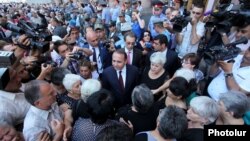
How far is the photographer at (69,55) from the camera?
3368mm

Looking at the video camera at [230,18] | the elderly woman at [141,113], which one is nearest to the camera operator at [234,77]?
the video camera at [230,18]

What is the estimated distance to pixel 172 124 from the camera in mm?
1880

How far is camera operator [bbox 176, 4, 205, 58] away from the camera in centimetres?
391

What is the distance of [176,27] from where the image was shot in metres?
3.87

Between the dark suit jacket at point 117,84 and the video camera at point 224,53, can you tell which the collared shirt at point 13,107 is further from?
the video camera at point 224,53

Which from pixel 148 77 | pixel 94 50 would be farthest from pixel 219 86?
pixel 94 50

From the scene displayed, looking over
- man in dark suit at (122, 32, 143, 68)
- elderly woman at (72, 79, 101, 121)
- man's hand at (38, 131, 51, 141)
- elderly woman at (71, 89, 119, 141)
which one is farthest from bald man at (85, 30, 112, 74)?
man's hand at (38, 131, 51, 141)

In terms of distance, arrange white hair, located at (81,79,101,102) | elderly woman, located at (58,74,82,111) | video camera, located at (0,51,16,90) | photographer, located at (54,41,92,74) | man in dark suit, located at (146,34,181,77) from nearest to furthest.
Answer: video camera, located at (0,51,16,90), white hair, located at (81,79,101,102), elderly woman, located at (58,74,82,111), photographer, located at (54,41,92,74), man in dark suit, located at (146,34,181,77)

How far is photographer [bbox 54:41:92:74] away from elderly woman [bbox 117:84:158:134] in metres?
1.31

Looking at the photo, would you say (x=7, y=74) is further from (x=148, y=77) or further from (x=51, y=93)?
(x=148, y=77)

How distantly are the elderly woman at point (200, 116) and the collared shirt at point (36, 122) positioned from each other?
111cm

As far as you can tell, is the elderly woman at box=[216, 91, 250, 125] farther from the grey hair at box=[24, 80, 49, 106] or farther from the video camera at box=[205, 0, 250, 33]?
the grey hair at box=[24, 80, 49, 106]

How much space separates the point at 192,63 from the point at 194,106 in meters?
1.18

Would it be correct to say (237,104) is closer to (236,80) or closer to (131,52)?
(236,80)
